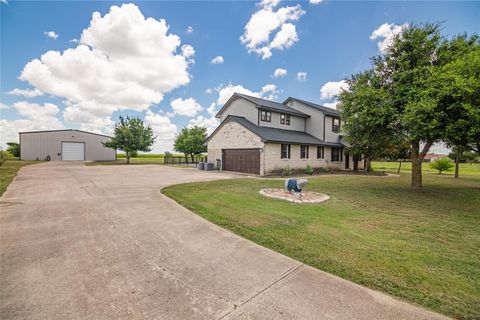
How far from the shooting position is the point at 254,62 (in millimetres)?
22641

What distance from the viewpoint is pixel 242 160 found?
18.5 meters

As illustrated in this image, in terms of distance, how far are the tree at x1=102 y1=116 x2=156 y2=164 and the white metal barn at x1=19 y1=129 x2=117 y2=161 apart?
8.88 meters

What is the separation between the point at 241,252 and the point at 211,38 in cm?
2117

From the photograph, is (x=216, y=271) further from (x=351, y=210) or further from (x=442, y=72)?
(x=442, y=72)

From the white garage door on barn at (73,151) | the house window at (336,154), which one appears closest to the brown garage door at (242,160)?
the house window at (336,154)

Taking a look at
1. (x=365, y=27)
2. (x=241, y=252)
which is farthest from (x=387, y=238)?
(x=365, y=27)

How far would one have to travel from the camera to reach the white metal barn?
32.2 meters

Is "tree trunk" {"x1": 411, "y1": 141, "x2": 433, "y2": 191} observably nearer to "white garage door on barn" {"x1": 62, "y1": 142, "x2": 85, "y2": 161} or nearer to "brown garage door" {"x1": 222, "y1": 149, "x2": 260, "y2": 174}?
"brown garage door" {"x1": 222, "y1": 149, "x2": 260, "y2": 174}

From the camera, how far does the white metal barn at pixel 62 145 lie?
32.2 metres

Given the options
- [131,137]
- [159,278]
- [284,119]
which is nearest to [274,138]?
[284,119]

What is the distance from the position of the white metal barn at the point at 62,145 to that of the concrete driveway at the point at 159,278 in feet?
125

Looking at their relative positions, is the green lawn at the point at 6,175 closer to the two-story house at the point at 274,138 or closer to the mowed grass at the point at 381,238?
the mowed grass at the point at 381,238

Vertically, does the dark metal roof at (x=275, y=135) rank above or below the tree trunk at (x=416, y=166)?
above

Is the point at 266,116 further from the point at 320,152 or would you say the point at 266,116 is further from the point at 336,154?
the point at 336,154
